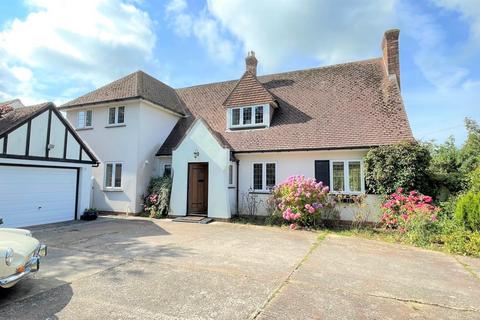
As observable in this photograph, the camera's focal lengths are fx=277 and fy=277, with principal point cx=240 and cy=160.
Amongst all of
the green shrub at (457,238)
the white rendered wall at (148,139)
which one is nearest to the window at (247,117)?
the white rendered wall at (148,139)

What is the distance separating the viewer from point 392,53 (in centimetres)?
1463

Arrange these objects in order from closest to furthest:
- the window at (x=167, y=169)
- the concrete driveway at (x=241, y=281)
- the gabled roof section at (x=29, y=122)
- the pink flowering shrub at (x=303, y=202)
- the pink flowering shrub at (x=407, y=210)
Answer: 1. the concrete driveway at (x=241, y=281)
2. the pink flowering shrub at (x=407, y=210)
3. the gabled roof section at (x=29, y=122)
4. the pink flowering shrub at (x=303, y=202)
5. the window at (x=167, y=169)

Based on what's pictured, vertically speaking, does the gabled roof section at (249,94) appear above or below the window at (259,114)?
above

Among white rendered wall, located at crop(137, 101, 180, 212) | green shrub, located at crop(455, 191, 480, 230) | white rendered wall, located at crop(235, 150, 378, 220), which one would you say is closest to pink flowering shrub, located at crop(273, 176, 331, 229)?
white rendered wall, located at crop(235, 150, 378, 220)

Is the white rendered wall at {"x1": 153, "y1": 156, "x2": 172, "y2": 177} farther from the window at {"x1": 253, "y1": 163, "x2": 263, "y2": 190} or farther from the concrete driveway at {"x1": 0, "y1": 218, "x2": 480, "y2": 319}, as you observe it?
the concrete driveway at {"x1": 0, "y1": 218, "x2": 480, "y2": 319}

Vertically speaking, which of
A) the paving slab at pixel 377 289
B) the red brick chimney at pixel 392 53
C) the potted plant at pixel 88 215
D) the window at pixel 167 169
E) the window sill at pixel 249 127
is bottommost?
the paving slab at pixel 377 289

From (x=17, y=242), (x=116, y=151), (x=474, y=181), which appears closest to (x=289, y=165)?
(x=474, y=181)

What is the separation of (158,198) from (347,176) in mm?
9245

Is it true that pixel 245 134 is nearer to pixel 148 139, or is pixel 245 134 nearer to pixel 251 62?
pixel 148 139

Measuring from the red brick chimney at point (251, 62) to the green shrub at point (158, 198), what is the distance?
931 cm

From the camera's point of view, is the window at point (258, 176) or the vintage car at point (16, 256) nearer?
the vintage car at point (16, 256)

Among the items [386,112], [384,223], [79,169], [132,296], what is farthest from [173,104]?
[132,296]

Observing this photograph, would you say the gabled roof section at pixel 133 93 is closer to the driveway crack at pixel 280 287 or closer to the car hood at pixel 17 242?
the car hood at pixel 17 242

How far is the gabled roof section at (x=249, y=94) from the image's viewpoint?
14.9 metres
